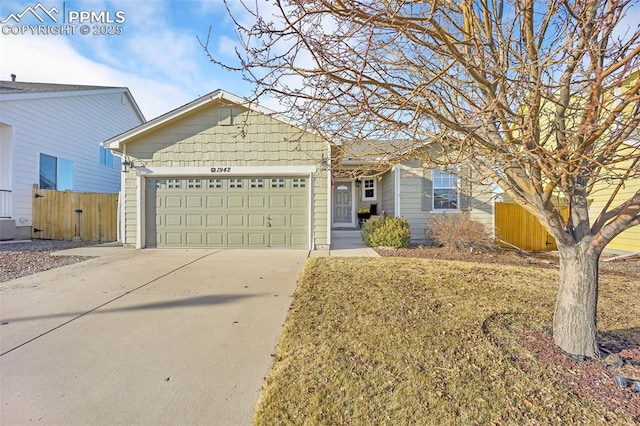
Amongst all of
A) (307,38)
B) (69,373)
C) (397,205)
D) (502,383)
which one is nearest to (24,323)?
(69,373)

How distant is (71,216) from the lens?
1125 cm

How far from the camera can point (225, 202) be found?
917 centimetres

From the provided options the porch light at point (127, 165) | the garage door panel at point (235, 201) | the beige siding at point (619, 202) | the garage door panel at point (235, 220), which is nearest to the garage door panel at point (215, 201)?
the garage door panel at point (235, 201)

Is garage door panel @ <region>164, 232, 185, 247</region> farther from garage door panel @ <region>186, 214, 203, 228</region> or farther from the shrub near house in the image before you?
the shrub near house

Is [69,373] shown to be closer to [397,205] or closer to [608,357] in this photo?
[608,357]

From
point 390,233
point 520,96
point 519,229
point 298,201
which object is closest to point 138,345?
point 520,96

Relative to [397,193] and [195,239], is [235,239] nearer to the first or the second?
[195,239]

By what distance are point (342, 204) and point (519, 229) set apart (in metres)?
7.67

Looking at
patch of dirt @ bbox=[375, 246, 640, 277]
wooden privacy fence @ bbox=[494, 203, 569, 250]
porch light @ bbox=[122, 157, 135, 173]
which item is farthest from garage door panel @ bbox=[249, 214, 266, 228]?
wooden privacy fence @ bbox=[494, 203, 569, 250]

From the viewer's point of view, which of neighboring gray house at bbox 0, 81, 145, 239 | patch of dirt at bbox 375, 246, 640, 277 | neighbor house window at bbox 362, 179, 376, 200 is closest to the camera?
patch of dirt at bbox 375, 246, 640, 277

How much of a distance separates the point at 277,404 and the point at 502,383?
182 cm

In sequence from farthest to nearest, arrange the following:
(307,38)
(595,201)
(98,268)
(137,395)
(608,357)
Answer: (595,201) < (98,268) < (608,357) < (307,38) < (137,395)

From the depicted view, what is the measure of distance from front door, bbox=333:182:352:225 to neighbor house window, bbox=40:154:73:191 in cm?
1208

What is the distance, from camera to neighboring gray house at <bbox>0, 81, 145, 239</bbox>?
1052 centimetres
